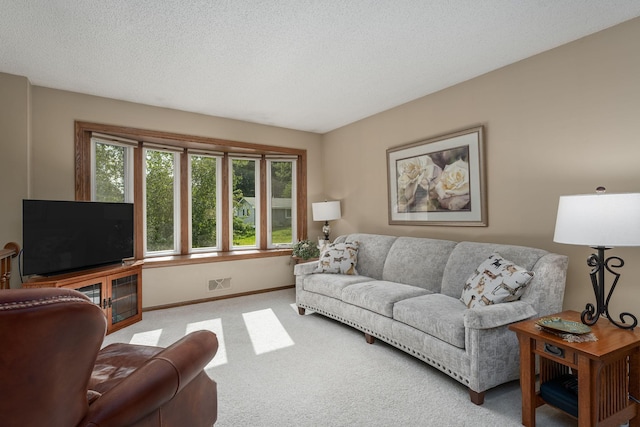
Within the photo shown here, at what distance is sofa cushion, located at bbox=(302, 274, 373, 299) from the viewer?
346 centimetres

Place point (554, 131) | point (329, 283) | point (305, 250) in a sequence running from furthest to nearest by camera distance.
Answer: point (305, 250) → point (329, 283) → point (554, 131)

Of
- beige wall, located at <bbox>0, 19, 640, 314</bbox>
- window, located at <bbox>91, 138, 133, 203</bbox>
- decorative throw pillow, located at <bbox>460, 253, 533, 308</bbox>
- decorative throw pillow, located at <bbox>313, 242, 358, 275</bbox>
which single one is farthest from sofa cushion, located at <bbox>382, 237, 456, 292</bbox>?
window, located at <bbox>91, 138, 133, 203</bbox>

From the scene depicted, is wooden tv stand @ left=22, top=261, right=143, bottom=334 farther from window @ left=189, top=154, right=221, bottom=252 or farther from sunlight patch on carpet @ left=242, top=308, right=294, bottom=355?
sunlight patch on carpet @ left=242, top=308, right=294, bottom=355

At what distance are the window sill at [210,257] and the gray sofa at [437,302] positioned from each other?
1.15m

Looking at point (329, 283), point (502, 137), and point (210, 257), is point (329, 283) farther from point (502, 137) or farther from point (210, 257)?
point (502, 137)

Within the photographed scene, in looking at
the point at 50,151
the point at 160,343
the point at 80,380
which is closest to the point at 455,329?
the point at 80,380

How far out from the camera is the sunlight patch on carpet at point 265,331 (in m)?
3.00

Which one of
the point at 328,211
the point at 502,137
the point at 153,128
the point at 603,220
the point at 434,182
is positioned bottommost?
the point at 603,220

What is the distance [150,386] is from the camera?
1.06 m

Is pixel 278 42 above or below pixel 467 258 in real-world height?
above

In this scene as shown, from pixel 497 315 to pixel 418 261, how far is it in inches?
52.3

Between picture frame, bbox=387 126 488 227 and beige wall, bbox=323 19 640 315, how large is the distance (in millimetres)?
94

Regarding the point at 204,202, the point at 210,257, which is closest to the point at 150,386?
the point at 210,257

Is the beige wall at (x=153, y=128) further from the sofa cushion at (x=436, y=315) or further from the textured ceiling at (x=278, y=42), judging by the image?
the sofa cushion at (x=436, y=315)
